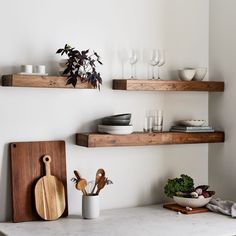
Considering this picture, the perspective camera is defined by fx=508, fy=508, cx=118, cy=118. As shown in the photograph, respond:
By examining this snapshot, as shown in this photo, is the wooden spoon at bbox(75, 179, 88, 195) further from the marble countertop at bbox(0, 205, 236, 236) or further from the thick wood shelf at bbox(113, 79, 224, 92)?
the thick wood shelf at bbox(113, 79, 224, 92)

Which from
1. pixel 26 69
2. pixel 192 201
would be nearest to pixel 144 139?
pixel 192 201

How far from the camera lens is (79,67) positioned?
2.88 m

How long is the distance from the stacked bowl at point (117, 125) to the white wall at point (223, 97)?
75cm

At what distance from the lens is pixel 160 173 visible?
3404 millimetres

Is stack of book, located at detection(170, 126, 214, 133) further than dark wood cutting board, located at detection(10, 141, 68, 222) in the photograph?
Yes

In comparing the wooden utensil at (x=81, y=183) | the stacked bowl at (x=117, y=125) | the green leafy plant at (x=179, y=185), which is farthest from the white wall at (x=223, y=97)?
the wooden utensil at (x=81, y=183)

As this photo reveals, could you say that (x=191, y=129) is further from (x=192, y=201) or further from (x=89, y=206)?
(x=89, y=206)

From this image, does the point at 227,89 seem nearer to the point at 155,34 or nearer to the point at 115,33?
the point at 155,34

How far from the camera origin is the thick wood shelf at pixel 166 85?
3.10 meters

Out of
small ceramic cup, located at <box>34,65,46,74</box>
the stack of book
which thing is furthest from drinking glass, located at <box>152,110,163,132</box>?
small ceramic cup, located at <box>34,65,46,74</box>

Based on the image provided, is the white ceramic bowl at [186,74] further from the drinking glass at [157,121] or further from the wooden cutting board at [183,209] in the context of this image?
the wooden cutting board at [183,209]

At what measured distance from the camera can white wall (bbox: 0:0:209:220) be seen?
2889 millimetres

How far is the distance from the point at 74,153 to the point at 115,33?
2.60ft

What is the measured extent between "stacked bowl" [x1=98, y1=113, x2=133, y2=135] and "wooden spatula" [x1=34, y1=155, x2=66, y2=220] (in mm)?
382
